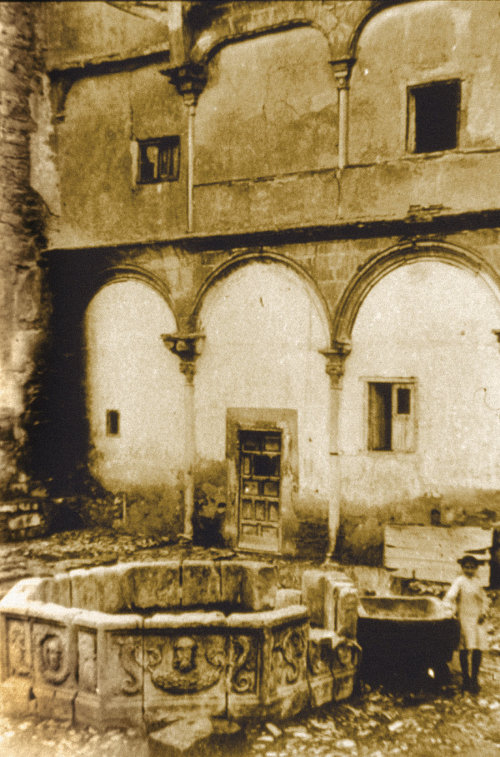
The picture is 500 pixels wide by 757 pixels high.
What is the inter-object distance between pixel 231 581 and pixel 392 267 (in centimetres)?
483

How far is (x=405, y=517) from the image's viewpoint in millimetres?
9492

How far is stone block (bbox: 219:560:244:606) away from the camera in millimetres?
7242

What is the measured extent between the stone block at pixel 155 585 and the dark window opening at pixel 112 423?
4.63 metres

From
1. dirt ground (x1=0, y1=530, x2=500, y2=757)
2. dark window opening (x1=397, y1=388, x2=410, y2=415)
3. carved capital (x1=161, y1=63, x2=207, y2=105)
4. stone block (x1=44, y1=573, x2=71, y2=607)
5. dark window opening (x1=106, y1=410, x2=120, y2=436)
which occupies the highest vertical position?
carved capital (x1=161, y1=63, x2=207, y2=105)

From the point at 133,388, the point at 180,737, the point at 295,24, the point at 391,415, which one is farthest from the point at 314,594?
the point at 295,24

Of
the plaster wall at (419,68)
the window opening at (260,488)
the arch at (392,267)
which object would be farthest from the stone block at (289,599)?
the plaster wall at (419,68)

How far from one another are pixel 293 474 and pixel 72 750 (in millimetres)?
5437

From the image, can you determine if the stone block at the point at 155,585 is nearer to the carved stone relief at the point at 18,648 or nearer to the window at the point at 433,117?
the carved stone relief at the point at 18,648

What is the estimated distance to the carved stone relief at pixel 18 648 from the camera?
5.90 meters

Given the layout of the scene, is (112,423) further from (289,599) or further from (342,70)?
(342,70)

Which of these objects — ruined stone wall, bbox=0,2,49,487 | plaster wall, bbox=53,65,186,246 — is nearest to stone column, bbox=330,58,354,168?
plaster wall, bbox=53,65,186,246

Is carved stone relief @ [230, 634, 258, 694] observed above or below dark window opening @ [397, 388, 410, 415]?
below

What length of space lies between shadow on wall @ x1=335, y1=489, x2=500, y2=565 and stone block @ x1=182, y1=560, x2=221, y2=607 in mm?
3062

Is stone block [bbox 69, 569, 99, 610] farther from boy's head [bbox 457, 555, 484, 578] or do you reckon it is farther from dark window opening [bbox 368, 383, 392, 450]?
dark window opening [bbox 368, 383, 392, 450]
